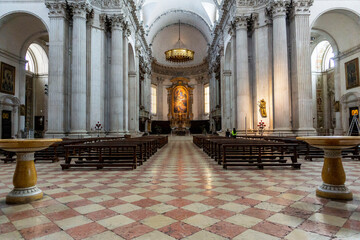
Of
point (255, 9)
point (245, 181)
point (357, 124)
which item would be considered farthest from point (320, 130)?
point (245, 181)

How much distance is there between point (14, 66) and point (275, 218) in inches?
818

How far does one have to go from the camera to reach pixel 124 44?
18.1 meters

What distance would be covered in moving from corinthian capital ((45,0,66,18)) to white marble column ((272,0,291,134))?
1276 centimetres

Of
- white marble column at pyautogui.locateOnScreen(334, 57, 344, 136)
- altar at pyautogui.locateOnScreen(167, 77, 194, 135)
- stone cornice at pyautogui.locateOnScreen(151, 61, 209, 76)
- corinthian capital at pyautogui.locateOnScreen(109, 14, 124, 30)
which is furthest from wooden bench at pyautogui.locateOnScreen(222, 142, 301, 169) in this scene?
stone cornice at pyautogui.locateOnScreen(151, 61, 209, 76)

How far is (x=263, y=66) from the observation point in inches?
619

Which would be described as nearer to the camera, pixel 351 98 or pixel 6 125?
pixel 6 125

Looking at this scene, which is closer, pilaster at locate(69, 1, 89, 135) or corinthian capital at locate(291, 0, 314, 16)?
corinthian capital at locate(291, 0, 314, 16)

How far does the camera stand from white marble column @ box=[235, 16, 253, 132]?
16.6 m

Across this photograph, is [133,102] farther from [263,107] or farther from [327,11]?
[327,11]

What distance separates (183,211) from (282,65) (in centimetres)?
1385

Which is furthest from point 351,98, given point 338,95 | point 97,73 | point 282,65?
point 97,73

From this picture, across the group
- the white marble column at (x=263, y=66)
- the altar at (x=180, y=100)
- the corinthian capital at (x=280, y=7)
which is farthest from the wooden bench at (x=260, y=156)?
the altar at (x=180, y=100)

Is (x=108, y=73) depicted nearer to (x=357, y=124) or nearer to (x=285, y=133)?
(x=285, y=133)

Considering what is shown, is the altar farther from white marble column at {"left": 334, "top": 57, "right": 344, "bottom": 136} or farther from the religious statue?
the religious statue
